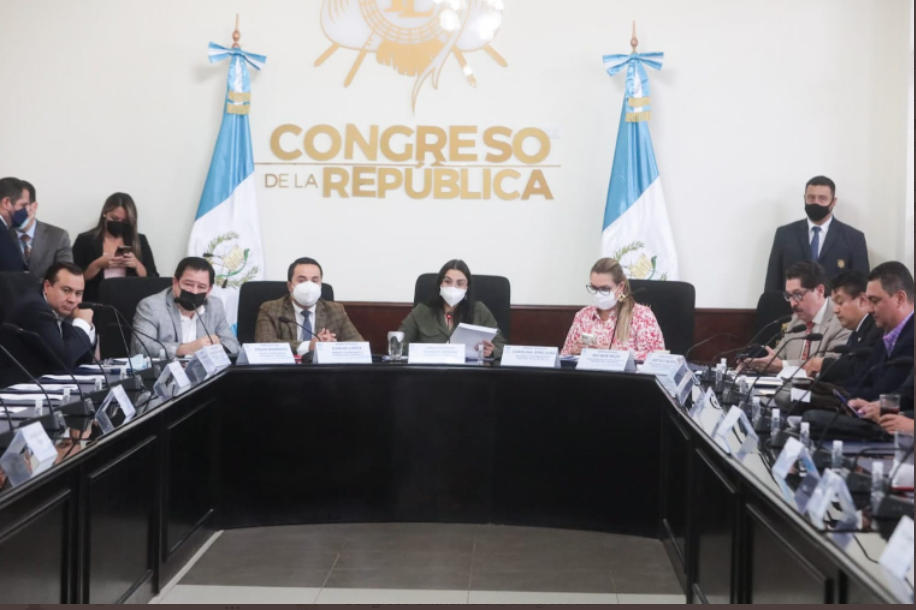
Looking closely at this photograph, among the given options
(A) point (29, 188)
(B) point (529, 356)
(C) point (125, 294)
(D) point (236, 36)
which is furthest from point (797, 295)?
(A) point (29, 188)

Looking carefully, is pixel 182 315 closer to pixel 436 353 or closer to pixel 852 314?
pixel 436 353

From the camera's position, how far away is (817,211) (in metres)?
5.24

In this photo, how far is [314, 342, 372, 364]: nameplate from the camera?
379 centimetres

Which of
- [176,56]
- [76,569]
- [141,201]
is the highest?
[176,56]

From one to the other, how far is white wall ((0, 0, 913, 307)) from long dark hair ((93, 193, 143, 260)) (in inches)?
9.7

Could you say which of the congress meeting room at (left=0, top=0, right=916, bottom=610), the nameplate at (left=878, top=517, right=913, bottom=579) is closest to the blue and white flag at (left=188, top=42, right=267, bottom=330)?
the congress meeting room at (left=0, top=0, right=916, bottom=610)

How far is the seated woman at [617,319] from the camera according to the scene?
13.8ft

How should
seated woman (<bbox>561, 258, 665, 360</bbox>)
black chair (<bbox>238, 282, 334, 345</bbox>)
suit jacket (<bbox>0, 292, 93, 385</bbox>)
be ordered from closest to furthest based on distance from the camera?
1. suit jacket (<bbox>0, 292, 93, 385</bbox>)
2. seated woman (<bbox>561, 258, 665, 360</bbox>)
3. black chair (<bbox>238, 282, 334, 345</bbox>)

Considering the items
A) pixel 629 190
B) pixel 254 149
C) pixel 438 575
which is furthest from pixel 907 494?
pixel 254 149

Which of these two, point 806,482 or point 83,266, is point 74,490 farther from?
point 83,266

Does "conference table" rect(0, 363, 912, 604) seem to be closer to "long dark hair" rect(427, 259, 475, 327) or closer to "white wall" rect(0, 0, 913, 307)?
"long dark hair" rect(427, 259, 475, 327)

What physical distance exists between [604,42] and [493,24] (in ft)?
2.16

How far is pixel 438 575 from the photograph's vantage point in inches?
127

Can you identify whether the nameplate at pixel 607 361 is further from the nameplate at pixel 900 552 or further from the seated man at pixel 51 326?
the nameplate at pixel 900 552
